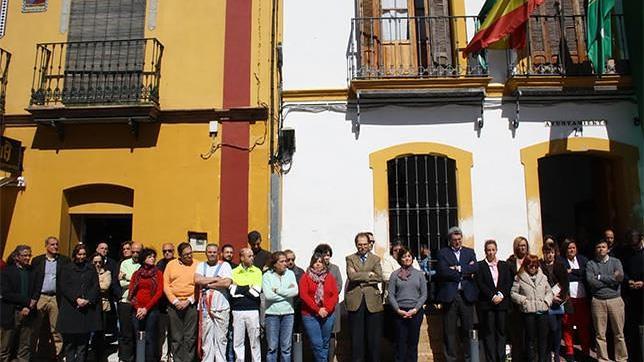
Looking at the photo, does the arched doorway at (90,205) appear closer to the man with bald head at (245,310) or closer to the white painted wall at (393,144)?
the white painted wall at (393,144)

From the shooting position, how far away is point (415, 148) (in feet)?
30.2

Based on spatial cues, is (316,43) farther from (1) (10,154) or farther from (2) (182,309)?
(1) (10,154)

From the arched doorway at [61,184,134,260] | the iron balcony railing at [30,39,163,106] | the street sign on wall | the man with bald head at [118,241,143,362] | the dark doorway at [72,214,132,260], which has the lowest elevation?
the man with bald head at [118,241,143,362]

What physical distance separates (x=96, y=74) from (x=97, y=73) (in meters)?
0.03

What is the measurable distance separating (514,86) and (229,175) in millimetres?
4925

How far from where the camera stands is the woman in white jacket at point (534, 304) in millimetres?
7070

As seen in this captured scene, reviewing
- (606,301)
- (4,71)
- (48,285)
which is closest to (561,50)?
(606,301)

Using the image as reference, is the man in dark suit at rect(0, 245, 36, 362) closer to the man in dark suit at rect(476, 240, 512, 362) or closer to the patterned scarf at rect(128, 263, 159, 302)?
the patterned scarf at rect(128, 263, 159, 302)

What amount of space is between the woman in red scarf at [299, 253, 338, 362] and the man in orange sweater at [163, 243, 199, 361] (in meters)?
1.49

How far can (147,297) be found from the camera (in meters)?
7.32

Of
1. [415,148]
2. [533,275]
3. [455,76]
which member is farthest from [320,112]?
[533,275]

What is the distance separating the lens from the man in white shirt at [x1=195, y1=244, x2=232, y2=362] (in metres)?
7.28

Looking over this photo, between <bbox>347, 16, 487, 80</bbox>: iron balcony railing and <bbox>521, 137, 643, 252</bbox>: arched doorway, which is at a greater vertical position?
<bbox>347, 16, 487, 80</bbox>: iron balcony railing

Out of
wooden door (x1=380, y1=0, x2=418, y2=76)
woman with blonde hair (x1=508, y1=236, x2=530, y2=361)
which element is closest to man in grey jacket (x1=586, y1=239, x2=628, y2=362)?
woman with blonde hair (x1=508, y1=236, x2=530, y2=361)
